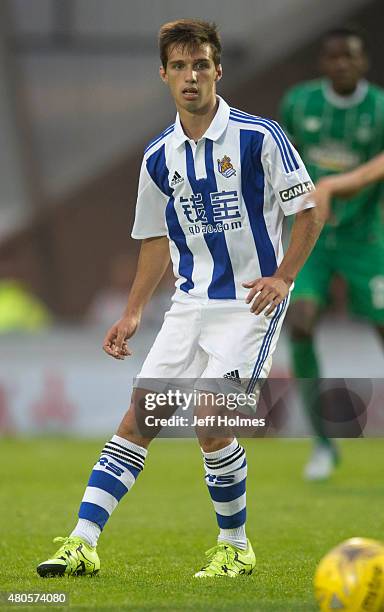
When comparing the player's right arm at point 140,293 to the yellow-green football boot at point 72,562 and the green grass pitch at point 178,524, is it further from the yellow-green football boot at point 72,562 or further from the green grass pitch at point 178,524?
the green grass pitch at point 178,524

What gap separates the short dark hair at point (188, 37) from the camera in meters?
5.04

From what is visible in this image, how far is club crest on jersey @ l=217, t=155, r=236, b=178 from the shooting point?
515cm

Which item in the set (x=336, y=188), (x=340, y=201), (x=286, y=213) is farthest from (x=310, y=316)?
(x=336, y=188)

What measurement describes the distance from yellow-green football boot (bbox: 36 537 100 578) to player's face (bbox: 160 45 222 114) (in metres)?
1.71

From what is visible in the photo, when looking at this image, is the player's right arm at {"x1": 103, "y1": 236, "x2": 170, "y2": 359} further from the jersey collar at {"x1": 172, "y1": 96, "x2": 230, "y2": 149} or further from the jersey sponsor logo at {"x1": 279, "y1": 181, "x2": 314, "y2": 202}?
the jersey sponsor logo at {"x1": 279, "y1": 181, "x2": 314, "y2": 202}

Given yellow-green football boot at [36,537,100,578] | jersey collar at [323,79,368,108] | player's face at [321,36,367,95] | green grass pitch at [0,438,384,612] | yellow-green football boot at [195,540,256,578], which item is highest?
player's face at [321,36,367,95]

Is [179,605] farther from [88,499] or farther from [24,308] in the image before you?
[24,308]

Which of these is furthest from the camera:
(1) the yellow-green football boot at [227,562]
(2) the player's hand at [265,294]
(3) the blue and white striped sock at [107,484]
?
(1) the yellow-green football boot at [227,562]

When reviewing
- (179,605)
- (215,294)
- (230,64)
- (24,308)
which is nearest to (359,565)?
(179,605)

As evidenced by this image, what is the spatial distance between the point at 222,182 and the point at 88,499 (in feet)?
4.32

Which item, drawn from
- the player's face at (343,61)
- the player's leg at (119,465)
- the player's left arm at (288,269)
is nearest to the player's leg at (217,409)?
the player's leg at (119,465)

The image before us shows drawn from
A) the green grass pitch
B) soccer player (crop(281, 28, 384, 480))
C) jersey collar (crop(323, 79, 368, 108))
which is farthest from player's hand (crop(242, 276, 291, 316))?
jersey collar (crop(323, 79, 368, 108))

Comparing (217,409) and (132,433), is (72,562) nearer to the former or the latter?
(132,433)

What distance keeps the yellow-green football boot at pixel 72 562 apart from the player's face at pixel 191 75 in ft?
5.61
